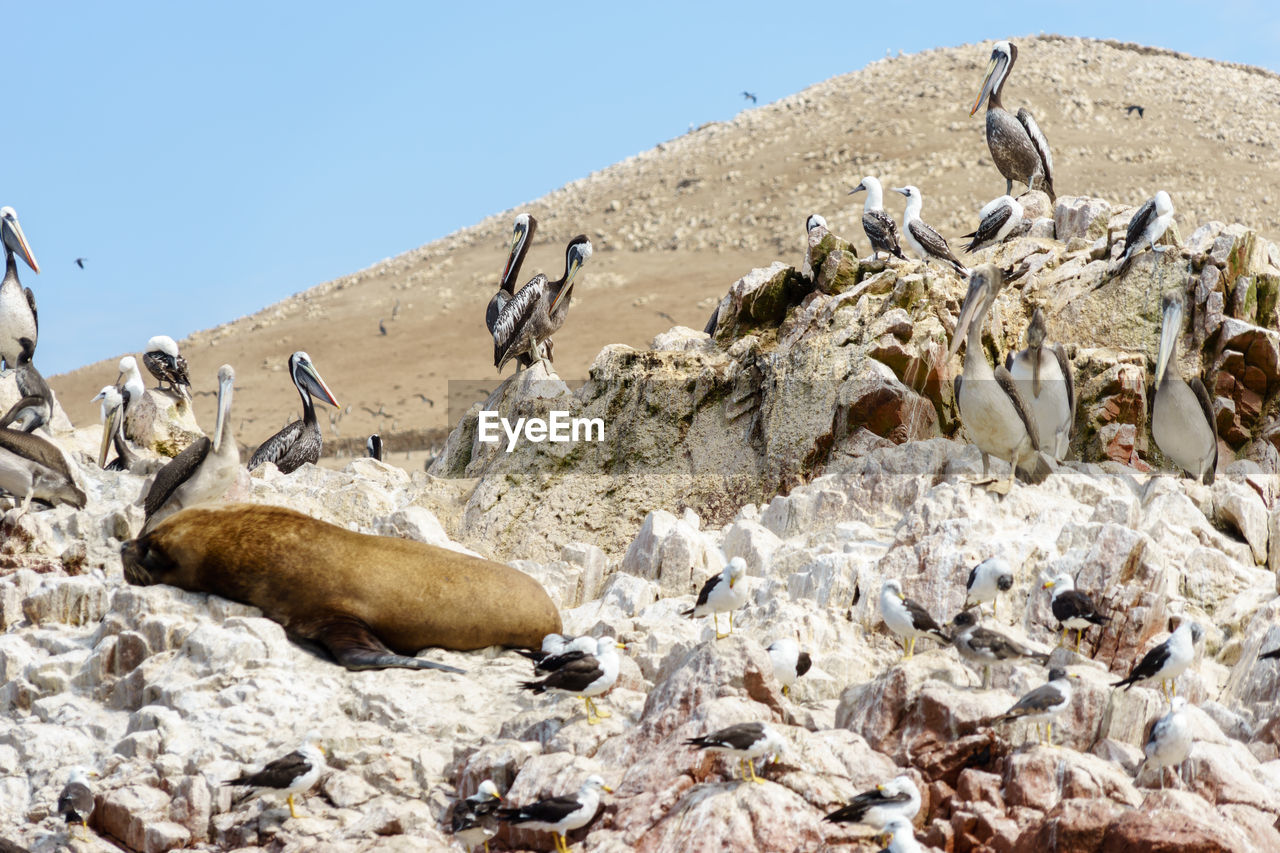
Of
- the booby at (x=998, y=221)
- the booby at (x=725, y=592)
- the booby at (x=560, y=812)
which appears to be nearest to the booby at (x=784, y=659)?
the booby at (x=725, y=592)

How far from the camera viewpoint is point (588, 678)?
835 cm

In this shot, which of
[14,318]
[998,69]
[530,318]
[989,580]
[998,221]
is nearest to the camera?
[989,580]

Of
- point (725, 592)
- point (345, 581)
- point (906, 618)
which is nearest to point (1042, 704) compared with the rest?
point (906, 618)

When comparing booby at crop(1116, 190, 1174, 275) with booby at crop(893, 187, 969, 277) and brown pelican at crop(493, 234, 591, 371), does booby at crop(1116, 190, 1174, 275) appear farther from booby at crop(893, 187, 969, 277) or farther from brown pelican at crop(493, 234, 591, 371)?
brown pelican at crop(493, 234, 591, 371)

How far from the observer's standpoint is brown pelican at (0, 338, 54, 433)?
15453 millimetres

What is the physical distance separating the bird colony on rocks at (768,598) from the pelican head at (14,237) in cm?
385

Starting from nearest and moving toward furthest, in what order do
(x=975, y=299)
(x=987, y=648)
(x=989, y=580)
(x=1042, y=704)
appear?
(x=1042, y=704) < (x=987, y=648) < (x=989, y=580) < (x=975, y=299)

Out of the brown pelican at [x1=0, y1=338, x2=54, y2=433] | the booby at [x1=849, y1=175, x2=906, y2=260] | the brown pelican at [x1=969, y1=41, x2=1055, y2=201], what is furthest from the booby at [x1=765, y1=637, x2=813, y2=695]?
the brown pelican at [x1=969, y1=41, x2=1055, y2=201]

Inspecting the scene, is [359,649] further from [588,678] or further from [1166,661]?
[1166,661]

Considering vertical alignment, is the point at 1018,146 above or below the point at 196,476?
above

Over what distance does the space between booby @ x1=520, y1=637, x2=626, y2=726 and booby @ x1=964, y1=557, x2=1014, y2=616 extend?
2617 millimetres

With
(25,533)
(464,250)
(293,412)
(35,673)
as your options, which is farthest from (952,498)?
(464,250)

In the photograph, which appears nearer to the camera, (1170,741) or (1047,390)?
(1170,741)

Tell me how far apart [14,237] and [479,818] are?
15.0 meters
